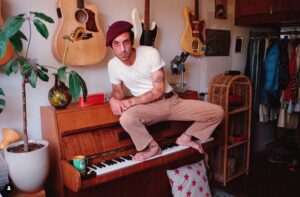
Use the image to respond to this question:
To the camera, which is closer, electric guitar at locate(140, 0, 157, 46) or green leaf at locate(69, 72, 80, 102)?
green leaf at locate(69, 72, 80, 102)

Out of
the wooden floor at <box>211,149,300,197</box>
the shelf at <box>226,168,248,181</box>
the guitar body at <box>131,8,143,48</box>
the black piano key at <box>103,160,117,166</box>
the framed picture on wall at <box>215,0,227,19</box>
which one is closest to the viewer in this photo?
the black piano key at <box>103,160,117,166</box>

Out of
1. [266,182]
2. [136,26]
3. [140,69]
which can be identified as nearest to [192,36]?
[136,26]

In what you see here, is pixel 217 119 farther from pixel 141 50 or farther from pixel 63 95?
pixel 63 95

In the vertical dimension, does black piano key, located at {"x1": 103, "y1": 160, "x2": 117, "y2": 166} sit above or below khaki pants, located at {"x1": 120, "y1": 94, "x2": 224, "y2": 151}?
below

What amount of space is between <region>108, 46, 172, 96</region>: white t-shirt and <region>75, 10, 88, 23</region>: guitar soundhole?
35 cm

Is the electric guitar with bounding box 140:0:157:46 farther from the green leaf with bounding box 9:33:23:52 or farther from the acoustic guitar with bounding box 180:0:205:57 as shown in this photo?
the green leaf with bounding box 9:33:23:52

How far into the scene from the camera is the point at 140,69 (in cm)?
197

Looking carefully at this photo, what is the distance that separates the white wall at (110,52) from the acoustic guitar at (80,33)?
5.1 inches

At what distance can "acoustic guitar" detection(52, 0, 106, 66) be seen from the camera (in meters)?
1.88

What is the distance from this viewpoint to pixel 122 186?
6.79ft

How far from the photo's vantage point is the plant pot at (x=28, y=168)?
1555 mm

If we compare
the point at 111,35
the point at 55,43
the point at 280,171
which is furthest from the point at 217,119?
the point at 280,171

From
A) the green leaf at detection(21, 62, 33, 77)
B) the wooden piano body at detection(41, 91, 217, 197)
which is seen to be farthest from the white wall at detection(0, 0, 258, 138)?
the green leaf at detection(21, 62, 33, 77)

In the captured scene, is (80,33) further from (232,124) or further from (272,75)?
(272,75)
